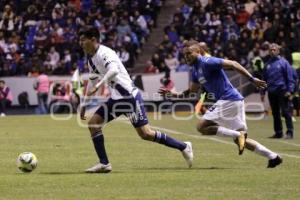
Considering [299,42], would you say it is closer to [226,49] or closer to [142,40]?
[226,49]

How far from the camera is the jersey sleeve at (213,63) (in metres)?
12.7

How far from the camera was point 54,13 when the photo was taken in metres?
38.2

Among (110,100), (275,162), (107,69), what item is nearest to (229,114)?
(275,162)

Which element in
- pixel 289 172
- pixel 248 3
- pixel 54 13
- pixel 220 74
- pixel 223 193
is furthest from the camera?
pixel 54 13

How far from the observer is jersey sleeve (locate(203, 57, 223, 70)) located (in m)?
12.7

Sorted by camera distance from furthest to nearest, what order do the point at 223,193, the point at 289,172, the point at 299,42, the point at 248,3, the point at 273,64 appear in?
1. the point at 248,3
2. the point at 299,42
3. the point at 273,64
4. the point at 289,172
5. the point at 223,193

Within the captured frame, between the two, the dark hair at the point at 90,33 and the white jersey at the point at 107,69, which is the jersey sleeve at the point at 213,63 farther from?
the dark hair at the point at 90,33

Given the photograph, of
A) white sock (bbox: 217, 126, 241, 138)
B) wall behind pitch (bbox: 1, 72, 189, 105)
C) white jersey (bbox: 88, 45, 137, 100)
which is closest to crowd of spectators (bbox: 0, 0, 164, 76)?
wall behind pitch (bbox: 1, 72, 189, 105)

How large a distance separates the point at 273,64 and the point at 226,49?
12.3 meters

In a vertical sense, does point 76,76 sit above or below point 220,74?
below

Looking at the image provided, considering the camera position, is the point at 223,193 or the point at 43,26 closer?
the point at 223,193

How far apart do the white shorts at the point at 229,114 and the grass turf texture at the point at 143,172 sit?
64 centimetres

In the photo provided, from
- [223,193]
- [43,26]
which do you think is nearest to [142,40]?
[43,26]

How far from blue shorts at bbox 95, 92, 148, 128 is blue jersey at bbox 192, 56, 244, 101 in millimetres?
1206
